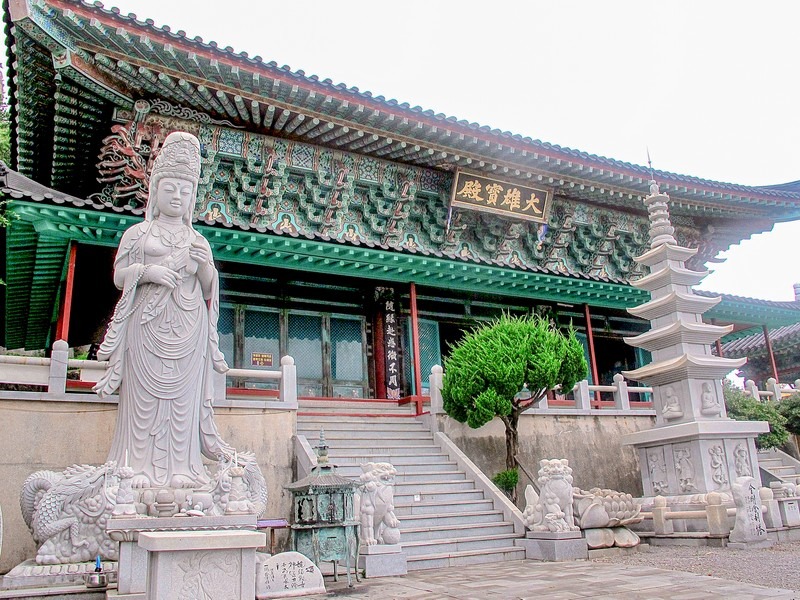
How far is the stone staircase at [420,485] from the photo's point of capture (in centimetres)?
880

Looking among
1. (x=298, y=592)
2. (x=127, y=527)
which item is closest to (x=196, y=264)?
(x=127, y=527)

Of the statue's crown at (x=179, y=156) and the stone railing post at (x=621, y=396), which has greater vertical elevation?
the statue's crown at (x=179, y=156)

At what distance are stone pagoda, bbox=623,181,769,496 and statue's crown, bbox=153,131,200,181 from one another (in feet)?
26.8

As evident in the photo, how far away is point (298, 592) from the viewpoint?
620 cm

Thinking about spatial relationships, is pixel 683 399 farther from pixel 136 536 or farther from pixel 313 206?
pixel 136 536

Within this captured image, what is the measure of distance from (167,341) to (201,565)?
3543mm

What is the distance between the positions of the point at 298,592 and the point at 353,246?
7.15 m

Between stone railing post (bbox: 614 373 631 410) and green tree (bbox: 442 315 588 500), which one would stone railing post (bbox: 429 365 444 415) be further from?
stone railing post (bbox: 614 373 631 410)

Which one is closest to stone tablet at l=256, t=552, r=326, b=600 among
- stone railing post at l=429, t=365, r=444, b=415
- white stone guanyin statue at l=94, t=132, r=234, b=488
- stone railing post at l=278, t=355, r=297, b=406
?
white stone guanyin statue at l=94, t=132, r=234, b=488

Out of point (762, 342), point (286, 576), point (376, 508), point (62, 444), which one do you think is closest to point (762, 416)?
point (376, 508)

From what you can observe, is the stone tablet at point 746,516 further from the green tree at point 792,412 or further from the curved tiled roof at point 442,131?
the curved tiled roof at point 442,131

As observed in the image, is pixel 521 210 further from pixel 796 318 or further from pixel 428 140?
pixel 796 318

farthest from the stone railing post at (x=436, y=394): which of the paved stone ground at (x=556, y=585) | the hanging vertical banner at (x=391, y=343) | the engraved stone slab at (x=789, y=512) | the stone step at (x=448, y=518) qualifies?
the engraved stone slab at (x=789, y=512)

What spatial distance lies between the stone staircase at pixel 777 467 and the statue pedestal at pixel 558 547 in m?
6.06
